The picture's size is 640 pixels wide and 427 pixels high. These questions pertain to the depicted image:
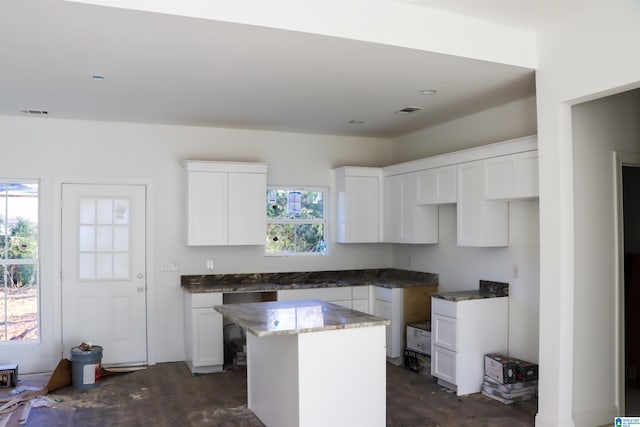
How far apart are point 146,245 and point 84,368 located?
1.42 m

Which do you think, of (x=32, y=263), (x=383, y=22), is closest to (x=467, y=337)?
(x=383, y=22)

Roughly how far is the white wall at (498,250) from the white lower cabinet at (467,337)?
5.1 inches

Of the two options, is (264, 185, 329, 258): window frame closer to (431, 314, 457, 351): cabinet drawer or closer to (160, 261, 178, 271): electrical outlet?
(160, 261, 178, 271): electrical outlet

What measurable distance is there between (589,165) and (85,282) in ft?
16.1

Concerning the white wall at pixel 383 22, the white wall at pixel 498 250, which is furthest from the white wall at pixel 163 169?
the white wall at pixel 383 22

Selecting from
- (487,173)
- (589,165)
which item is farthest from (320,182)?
(589,165)

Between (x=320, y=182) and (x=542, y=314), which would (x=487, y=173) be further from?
(x=320, y=182)

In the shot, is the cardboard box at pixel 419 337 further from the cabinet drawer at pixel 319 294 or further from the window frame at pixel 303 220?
the window frame at pixel 303 220

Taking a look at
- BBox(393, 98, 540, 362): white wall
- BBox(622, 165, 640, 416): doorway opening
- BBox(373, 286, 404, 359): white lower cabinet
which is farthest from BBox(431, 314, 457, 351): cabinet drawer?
BBox(622, 165, 640, 416): doorway opening

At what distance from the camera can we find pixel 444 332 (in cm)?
489

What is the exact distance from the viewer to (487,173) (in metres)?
4.74

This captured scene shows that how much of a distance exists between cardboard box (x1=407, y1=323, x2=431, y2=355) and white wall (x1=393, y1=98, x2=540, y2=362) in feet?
1.88

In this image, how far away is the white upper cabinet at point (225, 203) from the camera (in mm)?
5754

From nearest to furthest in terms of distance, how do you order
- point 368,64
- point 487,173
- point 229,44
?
1. point 229,44
2. point 368,64
3. point 487,173
